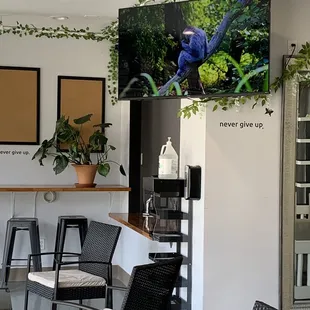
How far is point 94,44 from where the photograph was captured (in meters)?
6.51

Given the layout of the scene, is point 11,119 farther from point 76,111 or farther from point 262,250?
point 262,250

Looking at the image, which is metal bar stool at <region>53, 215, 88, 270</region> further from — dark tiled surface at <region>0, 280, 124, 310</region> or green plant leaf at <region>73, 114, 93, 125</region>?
green plant leaf at <region>73, 114, 93, 125</region>

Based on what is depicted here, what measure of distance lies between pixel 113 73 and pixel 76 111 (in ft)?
1.95

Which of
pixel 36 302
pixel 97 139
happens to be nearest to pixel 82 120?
pixel 97 139

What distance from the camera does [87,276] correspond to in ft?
13.7

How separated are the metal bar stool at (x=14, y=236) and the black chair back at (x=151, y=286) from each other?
300 centimetres

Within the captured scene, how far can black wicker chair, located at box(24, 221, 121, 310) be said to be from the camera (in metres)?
4.03

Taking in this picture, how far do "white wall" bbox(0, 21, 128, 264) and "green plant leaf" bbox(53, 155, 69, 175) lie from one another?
39 centimetres

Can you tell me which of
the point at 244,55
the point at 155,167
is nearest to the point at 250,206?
the point at 244,55

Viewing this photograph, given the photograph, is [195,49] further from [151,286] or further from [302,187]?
[151,286]

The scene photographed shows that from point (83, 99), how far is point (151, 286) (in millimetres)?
3719

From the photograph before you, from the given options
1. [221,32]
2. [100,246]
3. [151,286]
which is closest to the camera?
[151,286]

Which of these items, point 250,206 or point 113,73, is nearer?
point 250,206

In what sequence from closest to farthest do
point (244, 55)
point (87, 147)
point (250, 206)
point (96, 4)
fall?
point (244, 55)
point (250, 206)
point (96, 4)
point (87, 147)
